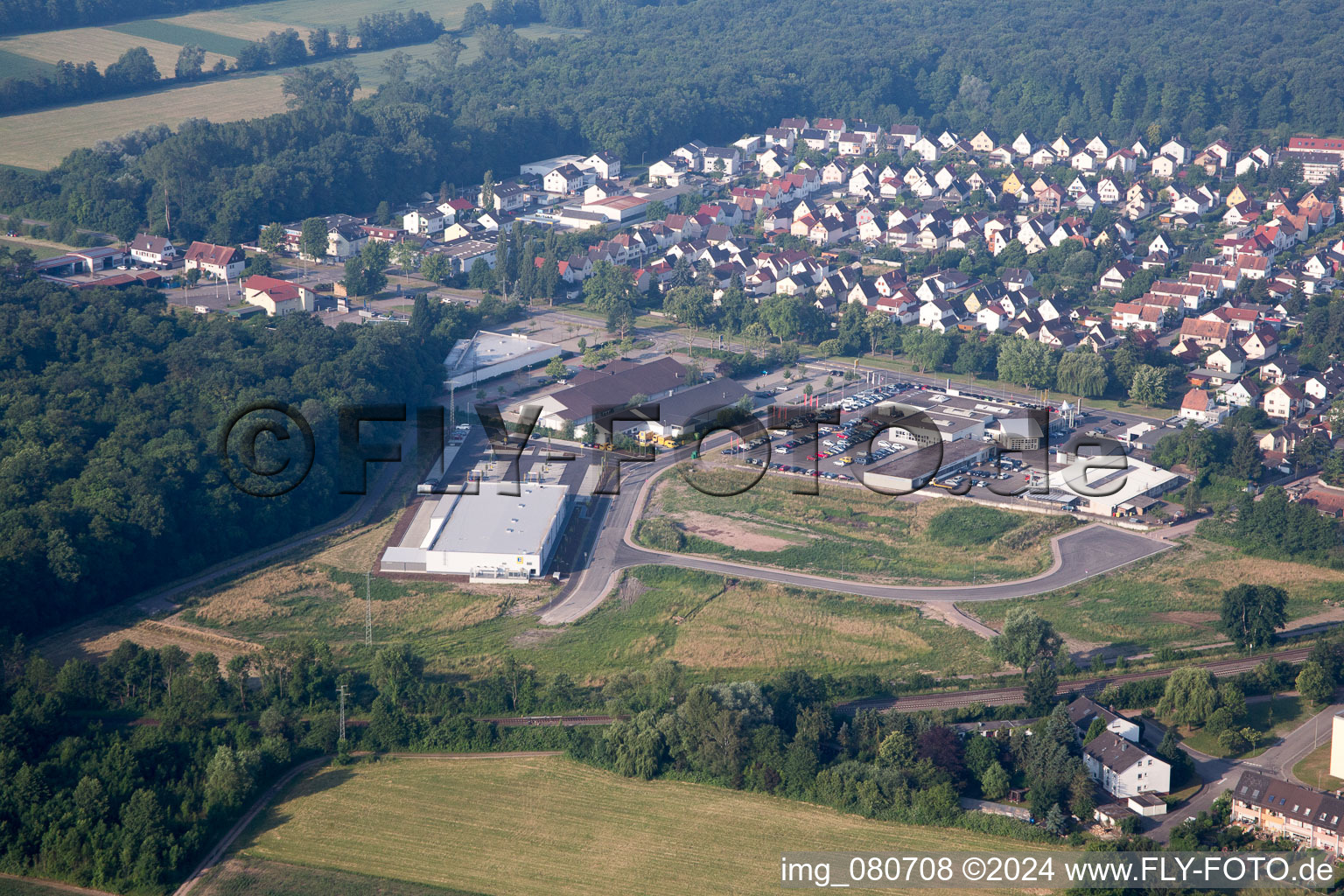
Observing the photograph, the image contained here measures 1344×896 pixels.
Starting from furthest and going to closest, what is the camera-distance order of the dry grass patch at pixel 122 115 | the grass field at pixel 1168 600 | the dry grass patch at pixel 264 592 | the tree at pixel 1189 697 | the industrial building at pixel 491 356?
the dry grass patch at pixel 122 115 → the industrial building at pixel 491 356 → the dry grass patch at pixel 264 592 → the grass field at pixel 1168 600 → the tree at pixel 1189 697

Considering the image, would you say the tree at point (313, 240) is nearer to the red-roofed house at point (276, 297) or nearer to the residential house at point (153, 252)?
the residential house at point (153, 252)

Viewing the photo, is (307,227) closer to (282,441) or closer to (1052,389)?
(282,441)

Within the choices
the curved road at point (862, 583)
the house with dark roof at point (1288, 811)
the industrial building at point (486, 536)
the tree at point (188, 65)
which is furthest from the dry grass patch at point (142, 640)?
the tree at point (188, 65)

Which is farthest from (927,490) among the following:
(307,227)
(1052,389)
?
(307,227)

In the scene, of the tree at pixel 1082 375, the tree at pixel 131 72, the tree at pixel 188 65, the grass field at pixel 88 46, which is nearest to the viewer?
the tree at pixel 1082 375

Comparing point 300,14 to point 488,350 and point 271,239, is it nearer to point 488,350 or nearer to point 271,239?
point 271,239

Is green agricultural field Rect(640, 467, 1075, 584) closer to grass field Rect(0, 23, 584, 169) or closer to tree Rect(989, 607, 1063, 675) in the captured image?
tree Rect(989, 607, 1063, 675)

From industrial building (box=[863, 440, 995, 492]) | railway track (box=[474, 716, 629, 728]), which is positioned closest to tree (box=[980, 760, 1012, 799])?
railway track (box=[474, 716, 629, 728])

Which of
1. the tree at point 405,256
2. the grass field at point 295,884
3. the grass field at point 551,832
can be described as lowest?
the grass field at point 295,884
